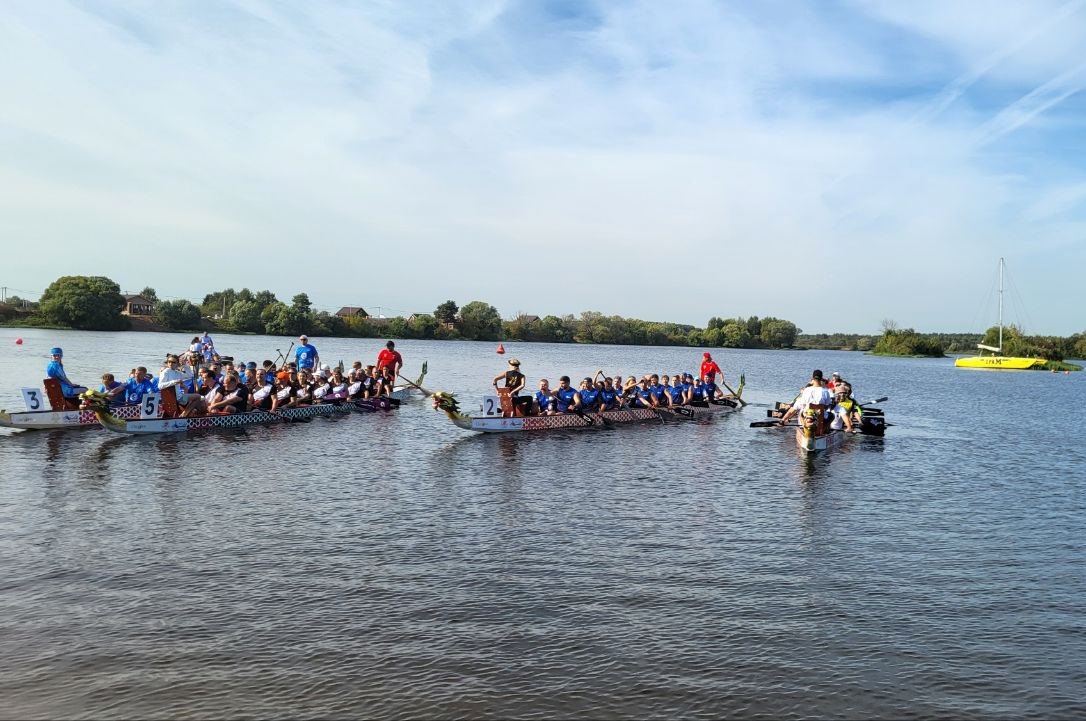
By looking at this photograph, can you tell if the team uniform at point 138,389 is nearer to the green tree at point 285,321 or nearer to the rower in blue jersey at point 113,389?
the rower in blue jersey at point 113,389

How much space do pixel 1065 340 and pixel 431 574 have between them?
12744cm

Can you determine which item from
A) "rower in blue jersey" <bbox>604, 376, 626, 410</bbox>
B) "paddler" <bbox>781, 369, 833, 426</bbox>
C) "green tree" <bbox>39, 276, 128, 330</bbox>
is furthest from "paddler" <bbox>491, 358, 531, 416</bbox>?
"green tree" <bbox>39, 276, 128, 330</bbox>

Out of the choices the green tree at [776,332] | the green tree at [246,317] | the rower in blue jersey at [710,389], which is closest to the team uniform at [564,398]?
the rower in blue jersey at [710,389]

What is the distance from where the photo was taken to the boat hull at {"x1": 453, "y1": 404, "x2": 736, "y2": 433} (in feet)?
69.4

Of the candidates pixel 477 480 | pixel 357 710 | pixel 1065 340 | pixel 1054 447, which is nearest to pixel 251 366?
pixel 477 480

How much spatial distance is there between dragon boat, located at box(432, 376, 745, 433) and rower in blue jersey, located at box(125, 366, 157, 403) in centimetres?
742

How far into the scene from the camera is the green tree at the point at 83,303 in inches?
3659

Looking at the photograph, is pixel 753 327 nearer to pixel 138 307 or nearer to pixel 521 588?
pixel 138 307

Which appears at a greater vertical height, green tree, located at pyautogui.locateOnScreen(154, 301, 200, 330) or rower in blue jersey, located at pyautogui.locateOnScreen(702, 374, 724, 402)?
green tree, located at pyautogui.locateOnScreen(154, 301, 200, 330)

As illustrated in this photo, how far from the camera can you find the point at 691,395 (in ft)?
93.6

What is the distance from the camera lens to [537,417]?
22344mm

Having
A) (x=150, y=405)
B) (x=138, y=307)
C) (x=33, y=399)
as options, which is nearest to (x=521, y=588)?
(x=150, y=405)

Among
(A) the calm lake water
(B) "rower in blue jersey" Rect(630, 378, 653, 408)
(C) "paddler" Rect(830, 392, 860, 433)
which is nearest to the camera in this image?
(A) the calm lake water

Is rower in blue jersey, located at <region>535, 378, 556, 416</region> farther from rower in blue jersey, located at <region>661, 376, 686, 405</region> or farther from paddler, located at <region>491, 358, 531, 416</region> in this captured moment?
rower in blue jersey, located at <region>661, 376, 686, 405</region>
